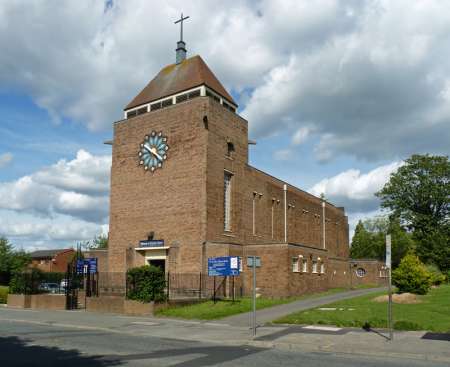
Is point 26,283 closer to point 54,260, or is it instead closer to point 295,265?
point 295,265

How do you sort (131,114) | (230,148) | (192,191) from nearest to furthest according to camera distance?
1. (192,191)
2. (230,148)
3. (131,114)

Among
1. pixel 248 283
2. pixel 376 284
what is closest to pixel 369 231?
pixel 376 284

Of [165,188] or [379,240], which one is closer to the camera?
[165,188]

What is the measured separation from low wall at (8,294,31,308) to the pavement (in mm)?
11438

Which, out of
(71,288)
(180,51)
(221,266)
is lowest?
(71,288)

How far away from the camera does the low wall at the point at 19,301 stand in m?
30.9

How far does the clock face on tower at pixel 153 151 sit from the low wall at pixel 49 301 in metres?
10.9

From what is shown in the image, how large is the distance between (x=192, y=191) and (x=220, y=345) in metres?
18.4

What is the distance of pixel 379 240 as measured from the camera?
247 ft

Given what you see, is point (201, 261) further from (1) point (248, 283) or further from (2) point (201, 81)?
(2) point (201, 81)

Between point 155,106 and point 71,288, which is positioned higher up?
point 155,106

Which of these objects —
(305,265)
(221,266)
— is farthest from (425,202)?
(221,266)

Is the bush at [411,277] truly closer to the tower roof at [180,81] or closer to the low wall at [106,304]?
the low wall at [106,304]

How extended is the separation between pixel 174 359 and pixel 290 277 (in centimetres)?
1955
